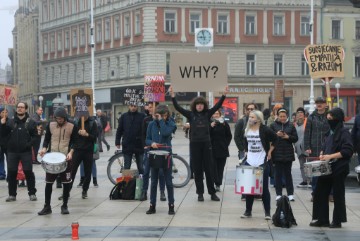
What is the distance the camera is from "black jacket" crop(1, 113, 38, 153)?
15.2m

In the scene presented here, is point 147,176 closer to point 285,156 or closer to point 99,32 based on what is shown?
point 285,156

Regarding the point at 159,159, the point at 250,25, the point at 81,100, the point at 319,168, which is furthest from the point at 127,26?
the point at 319,168

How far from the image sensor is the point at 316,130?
14656mm

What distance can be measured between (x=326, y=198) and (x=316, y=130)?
305 centimetres

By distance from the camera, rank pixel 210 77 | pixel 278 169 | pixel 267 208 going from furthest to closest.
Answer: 1. pixel 210 77
2. pixel 278 169
3. pixel 267 208

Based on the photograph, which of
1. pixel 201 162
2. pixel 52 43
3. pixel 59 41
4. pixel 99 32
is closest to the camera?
pixel 201 162

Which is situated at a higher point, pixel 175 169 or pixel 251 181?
pixel 251 181

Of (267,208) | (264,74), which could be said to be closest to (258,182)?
(267,208)

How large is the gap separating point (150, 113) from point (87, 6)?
5902 centimetres

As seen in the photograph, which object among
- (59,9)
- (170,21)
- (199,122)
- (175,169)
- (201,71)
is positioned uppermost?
(59,9)

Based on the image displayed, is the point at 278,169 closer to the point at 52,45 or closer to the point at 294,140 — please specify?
the point at 294,140

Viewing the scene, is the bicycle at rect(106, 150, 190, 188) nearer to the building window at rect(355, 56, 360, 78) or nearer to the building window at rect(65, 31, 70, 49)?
the building window at rect(355, 56, 360, 78)

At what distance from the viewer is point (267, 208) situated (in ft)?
40.7

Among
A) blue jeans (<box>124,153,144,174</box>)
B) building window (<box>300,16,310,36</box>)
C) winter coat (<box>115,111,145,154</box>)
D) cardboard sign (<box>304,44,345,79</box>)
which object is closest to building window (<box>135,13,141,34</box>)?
building window (<box>300,16,310,36</box>)
